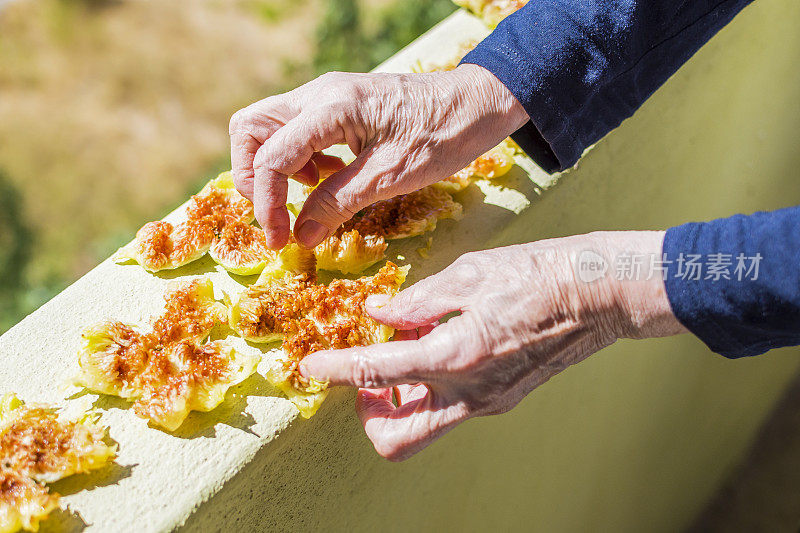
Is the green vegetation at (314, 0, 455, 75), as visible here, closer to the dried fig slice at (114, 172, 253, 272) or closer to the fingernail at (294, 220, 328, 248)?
the dried fig slice at (114, 172, 253, 272)

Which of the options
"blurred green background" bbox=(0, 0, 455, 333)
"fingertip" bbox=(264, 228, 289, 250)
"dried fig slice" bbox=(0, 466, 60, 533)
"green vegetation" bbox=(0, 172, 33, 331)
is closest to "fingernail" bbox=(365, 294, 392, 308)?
"fingertip" bbox=(264, 228, 289, 250)

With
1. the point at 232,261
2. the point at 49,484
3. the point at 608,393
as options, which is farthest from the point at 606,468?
Result: the point at 49,484

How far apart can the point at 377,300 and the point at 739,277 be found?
783 mm

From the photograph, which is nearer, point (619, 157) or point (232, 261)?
point (232, 261)

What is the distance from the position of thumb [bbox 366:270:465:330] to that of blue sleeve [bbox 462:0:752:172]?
61 centimetres

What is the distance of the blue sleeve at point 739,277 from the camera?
138 centimetres

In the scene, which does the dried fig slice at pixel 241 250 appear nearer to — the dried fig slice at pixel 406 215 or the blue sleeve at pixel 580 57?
the dried fig slice at pixel 406 215

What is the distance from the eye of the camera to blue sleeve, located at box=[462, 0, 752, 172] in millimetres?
1821

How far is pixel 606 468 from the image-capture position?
314 centimetres

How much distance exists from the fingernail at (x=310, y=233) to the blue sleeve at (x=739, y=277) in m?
0.81

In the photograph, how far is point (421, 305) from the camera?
→ 153cm

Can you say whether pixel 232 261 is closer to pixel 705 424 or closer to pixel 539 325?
pixel 539 325

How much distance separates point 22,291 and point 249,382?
369cm

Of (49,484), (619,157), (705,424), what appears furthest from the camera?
(705,424)
